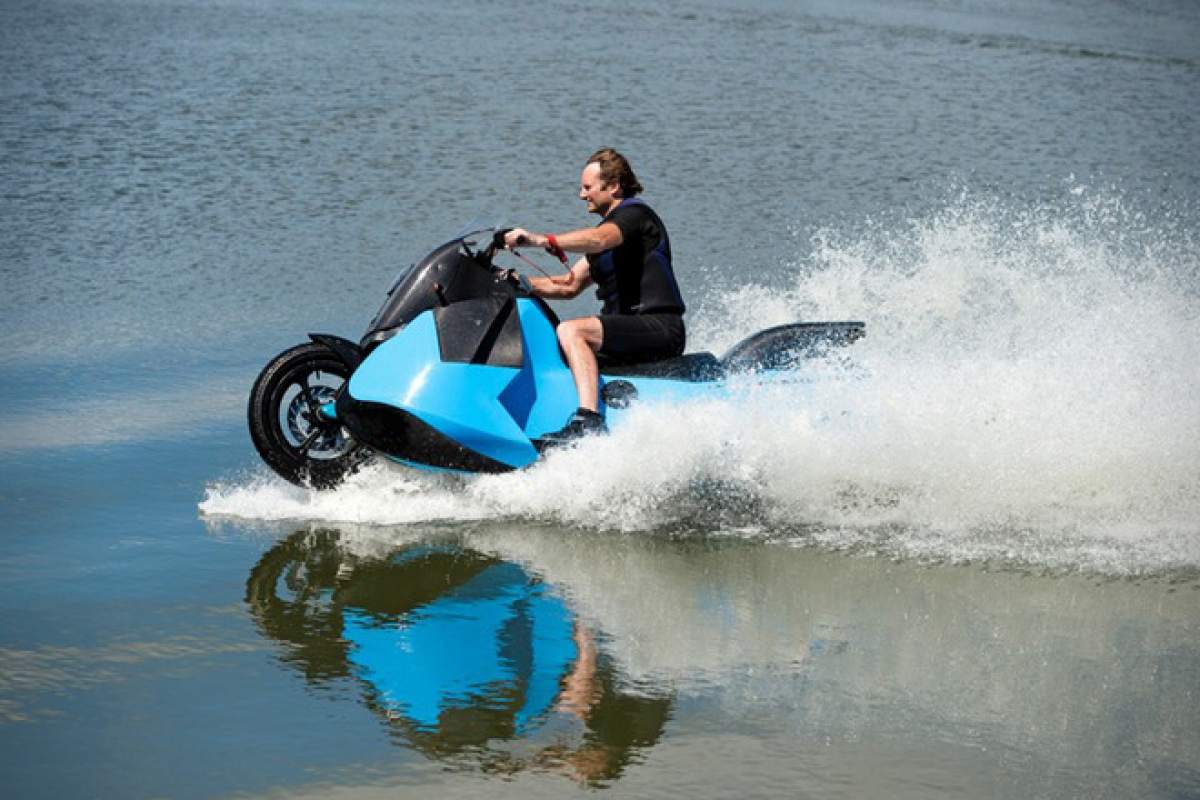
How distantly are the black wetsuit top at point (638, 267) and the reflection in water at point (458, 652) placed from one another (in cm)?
163

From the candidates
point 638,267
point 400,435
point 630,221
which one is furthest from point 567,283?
point 400,435

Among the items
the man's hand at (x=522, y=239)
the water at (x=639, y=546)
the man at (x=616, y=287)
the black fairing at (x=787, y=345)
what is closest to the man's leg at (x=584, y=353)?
the man at (x=616, y=287)

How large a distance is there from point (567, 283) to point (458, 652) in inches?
112

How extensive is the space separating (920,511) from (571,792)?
333cm

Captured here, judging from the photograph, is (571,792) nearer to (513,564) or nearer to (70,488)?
(513,564)

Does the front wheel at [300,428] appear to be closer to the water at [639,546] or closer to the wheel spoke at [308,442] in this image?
the wheel spoke at [308,442]

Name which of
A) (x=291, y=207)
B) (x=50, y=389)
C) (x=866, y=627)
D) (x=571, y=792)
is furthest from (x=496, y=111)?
(x=571, y=792)

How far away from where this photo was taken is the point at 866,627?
265 inches

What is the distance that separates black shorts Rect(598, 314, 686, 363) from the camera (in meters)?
8.19

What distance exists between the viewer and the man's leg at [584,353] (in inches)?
314

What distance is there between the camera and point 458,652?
639 centimetres

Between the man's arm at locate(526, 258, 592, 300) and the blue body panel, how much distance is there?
50 cm

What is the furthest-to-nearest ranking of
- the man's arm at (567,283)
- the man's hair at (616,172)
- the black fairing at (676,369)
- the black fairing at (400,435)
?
1. the man's arm at (567,283)
2. the man's hair at (616,172)
3. the black fairing at (676,369)
4. the black fairing at (400,435)

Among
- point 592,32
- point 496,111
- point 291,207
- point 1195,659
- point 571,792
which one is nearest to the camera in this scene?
point 571,792
